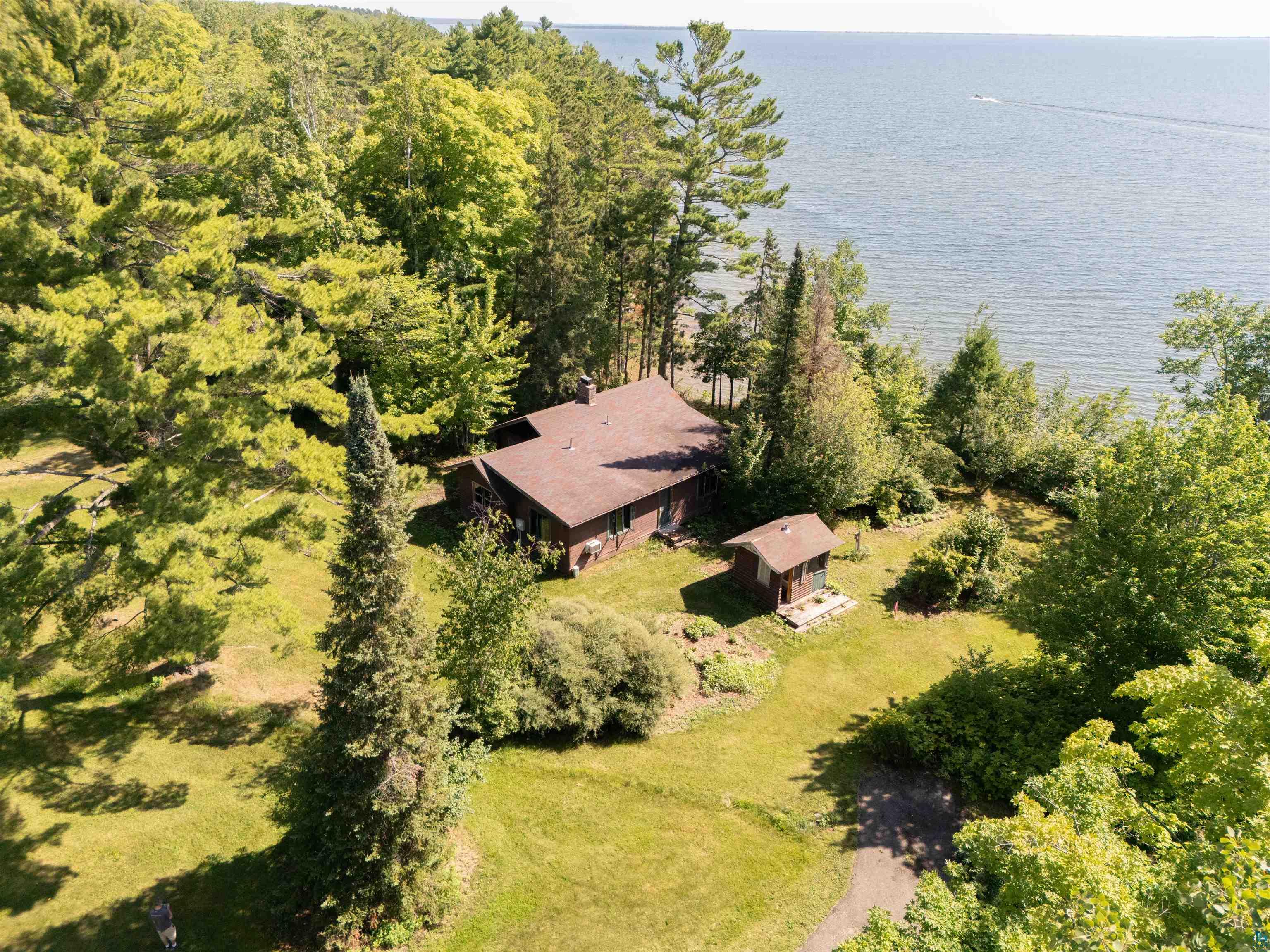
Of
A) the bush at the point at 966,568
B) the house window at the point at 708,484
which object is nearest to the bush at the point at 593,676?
the bush at the point at 966,568

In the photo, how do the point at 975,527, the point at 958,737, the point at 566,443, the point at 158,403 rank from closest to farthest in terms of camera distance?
the point at 158,403 < the point at 958,737 < the point at 975,527 < the point at 566,443

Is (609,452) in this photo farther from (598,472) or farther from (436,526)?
(436,526)

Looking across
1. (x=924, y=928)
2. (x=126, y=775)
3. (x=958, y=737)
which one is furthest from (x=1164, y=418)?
(x=126, y=775)

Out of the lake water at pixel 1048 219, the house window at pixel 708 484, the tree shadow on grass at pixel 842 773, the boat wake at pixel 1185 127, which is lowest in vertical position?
the tree shadow on grass at pixel 842 773

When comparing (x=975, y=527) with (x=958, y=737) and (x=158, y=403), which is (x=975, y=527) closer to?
(x=958, y=737)

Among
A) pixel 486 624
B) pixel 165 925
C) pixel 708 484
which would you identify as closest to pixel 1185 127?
pixel 708 484

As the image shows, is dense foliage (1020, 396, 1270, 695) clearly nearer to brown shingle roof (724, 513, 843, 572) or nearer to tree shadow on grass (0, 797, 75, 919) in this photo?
brown shingle roof (724, 513, 843, 572)

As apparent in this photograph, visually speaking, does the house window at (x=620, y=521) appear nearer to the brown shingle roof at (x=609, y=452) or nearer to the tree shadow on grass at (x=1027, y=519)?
the brown shingle roof at (x=609, y=452)
